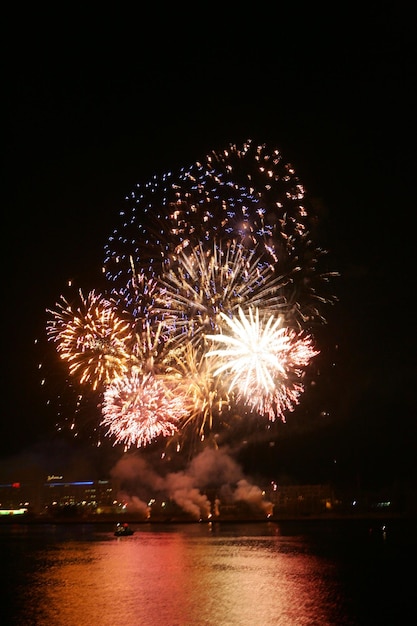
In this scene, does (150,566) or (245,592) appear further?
(150,566)

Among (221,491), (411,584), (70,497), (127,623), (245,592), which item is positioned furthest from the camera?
(70,497)

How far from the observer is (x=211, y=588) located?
20203mm

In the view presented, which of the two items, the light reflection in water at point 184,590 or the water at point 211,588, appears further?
the water at point 211,588

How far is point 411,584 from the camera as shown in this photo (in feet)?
70.0

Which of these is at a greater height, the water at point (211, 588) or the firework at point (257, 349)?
the firework at point (257, 349)

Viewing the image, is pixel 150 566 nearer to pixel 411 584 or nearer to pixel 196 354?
pixel 196 354

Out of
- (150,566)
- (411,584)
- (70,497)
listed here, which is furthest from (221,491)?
(411,584)

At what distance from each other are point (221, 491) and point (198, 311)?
2534 inches

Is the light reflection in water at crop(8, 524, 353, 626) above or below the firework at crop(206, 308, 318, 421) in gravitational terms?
below

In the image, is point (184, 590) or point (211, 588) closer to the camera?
point (184, 590)

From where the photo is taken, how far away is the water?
15891 millimetres

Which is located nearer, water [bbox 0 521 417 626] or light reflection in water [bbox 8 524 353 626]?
light reflection in water [bbox 8 524 353 626]

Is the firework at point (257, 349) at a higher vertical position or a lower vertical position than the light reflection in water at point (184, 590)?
higher

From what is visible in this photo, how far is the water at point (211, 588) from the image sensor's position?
52.1ft
